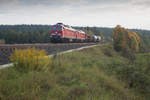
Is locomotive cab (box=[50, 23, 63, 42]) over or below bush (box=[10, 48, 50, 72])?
over

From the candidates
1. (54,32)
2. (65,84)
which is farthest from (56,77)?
(54,32)

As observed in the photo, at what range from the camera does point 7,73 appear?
24.4ft

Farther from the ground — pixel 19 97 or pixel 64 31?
pixel 64 31

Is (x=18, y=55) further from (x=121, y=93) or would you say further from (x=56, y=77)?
(x=121, y=93)

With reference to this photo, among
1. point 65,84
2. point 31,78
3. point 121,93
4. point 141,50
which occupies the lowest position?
point 141,50

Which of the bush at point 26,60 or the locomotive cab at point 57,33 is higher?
the locomotive cab at point 57,33

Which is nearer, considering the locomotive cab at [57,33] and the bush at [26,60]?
the bush at [26,60]

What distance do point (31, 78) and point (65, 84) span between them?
181 cm

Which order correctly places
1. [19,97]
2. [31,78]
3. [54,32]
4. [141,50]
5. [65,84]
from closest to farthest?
[19,97]
[31,78]
[65,84]
[54,32]
[141,50]

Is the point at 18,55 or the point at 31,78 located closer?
the point at 31,78

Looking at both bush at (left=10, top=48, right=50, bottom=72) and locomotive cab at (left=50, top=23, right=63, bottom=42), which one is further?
locomotive cab at (left=50, top=23, right=63, bottom=42)

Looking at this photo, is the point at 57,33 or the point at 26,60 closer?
the point at 26,60

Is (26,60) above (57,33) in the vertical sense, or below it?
below

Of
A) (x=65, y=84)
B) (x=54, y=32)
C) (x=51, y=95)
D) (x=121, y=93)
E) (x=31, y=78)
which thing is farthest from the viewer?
(x=54, y=32)
